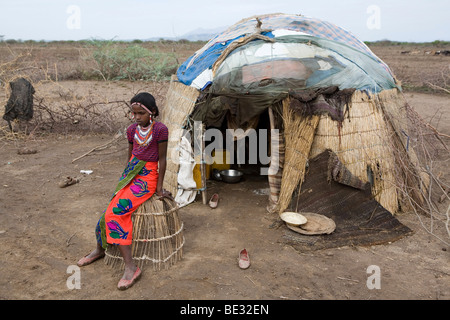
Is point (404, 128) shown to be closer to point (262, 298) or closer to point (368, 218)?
point (368, 218)

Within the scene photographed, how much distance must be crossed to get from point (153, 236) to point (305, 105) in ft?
6.80

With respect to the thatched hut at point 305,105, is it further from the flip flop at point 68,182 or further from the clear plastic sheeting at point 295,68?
the flip flop at point 68,182

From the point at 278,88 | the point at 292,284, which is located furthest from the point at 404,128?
the point at 292,284

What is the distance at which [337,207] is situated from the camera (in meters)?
4.03

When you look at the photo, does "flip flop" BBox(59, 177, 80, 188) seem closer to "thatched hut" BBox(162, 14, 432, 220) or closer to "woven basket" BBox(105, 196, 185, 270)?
"thatched hut" BBox(162, 14, 432, 220)

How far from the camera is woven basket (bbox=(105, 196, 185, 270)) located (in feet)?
10.4

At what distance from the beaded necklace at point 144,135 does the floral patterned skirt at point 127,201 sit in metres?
0.15

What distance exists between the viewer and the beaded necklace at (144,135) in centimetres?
307

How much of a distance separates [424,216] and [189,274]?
9.11 feet

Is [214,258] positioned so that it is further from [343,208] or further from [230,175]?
[230,175]

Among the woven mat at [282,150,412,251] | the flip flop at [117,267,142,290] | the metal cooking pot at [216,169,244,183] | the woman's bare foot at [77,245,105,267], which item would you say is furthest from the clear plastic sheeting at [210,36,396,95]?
the flip flop at [117,267,142,290]

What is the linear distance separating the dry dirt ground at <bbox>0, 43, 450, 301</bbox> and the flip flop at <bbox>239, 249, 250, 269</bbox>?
0.15 feet

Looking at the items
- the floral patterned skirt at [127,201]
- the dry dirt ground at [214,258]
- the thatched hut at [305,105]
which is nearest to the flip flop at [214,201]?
the dry dirt ground at [214,258]
